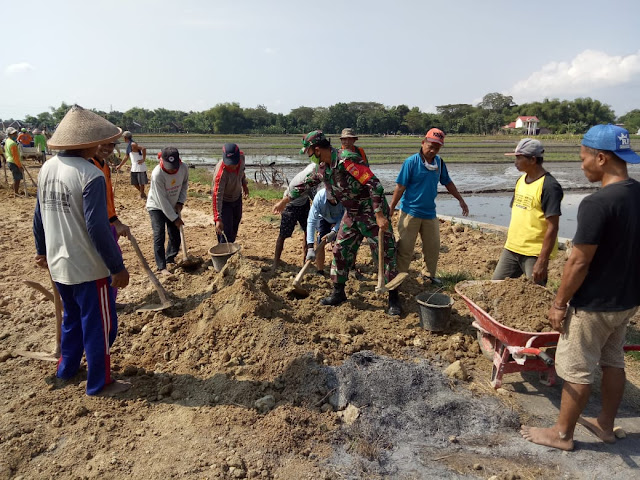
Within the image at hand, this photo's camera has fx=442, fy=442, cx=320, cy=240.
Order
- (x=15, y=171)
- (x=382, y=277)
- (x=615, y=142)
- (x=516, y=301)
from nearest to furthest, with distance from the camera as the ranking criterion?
1. (x=615, y=142)
2. (x=516, y=301)
3. (x=382, y=277)
4. (x=15, y=171)

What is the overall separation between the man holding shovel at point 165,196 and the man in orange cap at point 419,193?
2632mm

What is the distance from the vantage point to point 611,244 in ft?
7.76

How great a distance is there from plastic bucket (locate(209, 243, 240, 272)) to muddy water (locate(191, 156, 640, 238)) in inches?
263

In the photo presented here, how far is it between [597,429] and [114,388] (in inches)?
128

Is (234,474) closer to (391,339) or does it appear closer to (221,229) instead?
(391,339)

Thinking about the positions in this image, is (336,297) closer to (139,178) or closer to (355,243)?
(355,243)

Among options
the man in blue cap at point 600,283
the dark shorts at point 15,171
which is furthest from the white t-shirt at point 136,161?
the man in blue cap at point 600,283

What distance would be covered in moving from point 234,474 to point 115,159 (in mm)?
19042

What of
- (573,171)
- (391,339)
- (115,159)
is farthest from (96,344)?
(573,171)

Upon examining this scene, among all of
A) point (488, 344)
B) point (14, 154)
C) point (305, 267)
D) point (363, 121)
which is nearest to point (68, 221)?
point (305, 267)

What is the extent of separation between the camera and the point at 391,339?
12.7 feet

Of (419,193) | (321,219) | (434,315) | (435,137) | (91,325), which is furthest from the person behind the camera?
(321,219)

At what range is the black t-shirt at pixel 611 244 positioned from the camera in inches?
89.8

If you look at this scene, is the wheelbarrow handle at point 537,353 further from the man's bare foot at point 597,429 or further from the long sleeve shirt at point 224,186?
the long sleeve shirt at point 224,186
